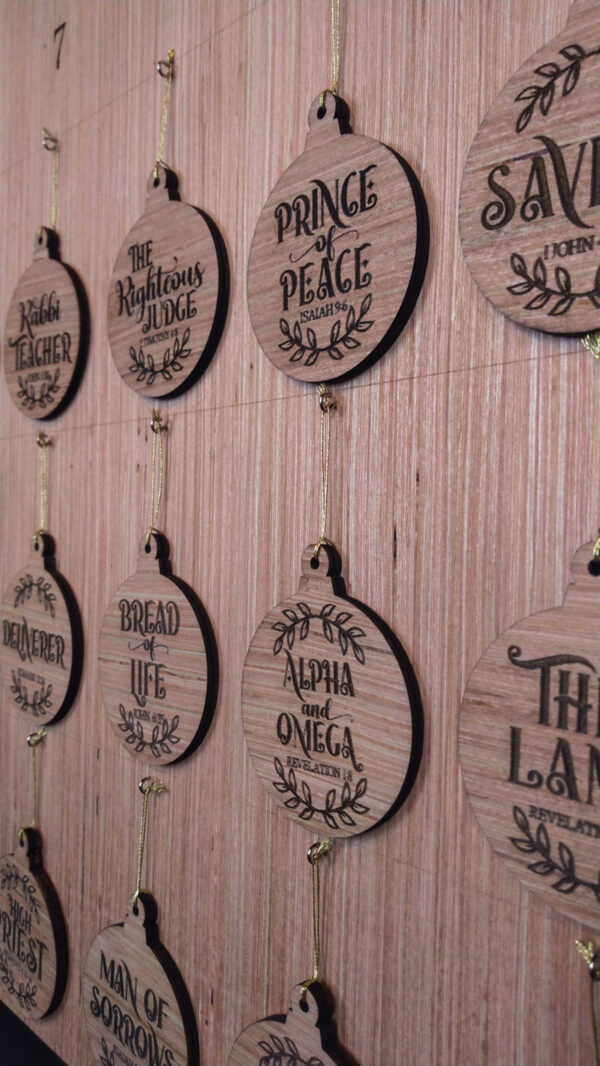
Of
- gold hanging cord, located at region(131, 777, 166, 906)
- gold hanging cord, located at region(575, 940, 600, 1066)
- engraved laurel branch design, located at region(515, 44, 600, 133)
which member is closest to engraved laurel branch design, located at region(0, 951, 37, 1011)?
gold hanging cord, located at region(131, 777, 166, 906)

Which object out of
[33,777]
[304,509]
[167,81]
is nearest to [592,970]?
[304,509]

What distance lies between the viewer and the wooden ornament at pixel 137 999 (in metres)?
0.74

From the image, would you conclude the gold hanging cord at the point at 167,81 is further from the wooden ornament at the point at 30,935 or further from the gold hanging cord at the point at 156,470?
the wooden ornament at the point at 30,935

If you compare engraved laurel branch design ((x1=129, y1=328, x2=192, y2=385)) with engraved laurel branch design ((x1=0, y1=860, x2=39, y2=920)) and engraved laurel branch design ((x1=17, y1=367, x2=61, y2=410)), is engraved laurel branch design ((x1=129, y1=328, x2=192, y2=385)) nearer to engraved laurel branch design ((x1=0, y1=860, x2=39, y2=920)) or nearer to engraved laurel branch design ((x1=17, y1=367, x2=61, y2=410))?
engraved laurel branch design ((x1=17, y1=367, x2=61, y2=410))

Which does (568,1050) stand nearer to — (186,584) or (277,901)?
(277,901)

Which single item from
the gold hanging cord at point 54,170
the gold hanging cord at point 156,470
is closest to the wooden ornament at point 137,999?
the gold hanging cord at point 156,470

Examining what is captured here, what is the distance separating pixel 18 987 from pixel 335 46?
983mm

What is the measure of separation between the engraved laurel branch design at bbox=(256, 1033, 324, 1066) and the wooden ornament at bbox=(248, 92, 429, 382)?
486 mm

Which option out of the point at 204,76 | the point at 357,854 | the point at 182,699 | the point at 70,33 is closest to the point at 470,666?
the point at 357,854

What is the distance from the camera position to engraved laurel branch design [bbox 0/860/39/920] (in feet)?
3.06

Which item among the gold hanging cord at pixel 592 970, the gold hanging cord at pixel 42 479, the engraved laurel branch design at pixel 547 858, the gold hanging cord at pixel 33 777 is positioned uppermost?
Result: the gold hanging cord at pixel 42 479

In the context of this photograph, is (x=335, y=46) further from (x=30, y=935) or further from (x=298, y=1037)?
(x=30, y=935)

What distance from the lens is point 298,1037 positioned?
0.63m

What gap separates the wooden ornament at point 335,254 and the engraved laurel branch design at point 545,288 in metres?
0.09
